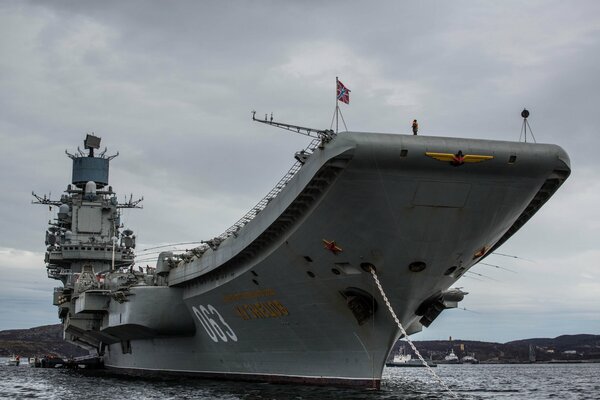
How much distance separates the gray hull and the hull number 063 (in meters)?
0.06

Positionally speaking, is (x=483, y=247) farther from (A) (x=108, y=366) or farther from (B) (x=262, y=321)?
(A) (x=108, y=366)

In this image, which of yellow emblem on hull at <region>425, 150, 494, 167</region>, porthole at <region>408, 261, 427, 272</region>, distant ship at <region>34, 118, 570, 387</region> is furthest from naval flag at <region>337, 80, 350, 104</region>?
porthole at <region>408, 261, 427, 272</region>

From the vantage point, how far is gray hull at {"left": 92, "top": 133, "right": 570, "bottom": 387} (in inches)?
600

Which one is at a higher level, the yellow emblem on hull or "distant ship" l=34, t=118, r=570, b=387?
the yellow emblem on hull

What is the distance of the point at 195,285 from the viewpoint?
79.3 feet

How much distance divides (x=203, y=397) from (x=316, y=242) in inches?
199

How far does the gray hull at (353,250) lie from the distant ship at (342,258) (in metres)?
0.03

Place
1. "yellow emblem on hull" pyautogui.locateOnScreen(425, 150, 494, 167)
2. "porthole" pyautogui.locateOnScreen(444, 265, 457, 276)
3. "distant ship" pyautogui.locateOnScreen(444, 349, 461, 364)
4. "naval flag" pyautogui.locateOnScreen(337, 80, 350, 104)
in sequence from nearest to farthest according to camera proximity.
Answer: "yellow emblem on hull" pyautogui.locateOnScreen(425, 150, 494, 167) < "naval flag" pyautogui.locateOnScreen(337, 80, 350, 104) < "porthole" pyautogui.locateOnScreen(444, 265, 457, 276) < "distant ship" pyautogui.locateOnScreen(444, 349, 461, 364)

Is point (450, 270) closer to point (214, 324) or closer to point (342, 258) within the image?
point (342, 258)

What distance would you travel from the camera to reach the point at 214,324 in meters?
23.4

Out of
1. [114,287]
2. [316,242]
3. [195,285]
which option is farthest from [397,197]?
[114,287]

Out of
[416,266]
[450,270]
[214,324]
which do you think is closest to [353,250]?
[416,266]

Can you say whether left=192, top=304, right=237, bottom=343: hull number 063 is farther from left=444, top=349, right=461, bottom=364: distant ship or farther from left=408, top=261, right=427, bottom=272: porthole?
left=444, top=349, right=461, bottom=364: distant ship

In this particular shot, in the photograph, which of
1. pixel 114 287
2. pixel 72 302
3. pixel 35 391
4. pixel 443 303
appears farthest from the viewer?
pixel 72 302
